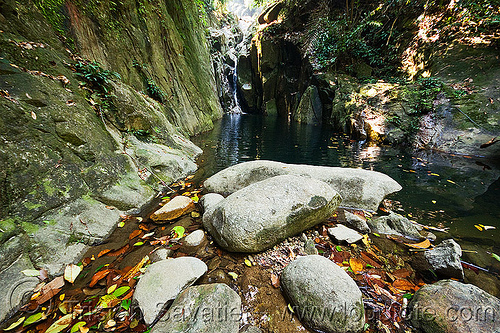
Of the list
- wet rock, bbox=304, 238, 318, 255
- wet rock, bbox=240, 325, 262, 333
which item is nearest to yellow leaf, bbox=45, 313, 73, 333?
wet rock, bbox=240, 325, 262, 333

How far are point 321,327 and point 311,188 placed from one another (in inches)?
55.3

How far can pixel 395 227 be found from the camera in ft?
7.93

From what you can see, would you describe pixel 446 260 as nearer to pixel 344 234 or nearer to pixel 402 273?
pixel 402 273

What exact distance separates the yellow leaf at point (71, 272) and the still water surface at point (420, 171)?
8.89 feet

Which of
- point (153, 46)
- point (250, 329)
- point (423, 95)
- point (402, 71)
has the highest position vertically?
point (153, 46)

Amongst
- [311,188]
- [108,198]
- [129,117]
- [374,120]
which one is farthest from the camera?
[374,120]

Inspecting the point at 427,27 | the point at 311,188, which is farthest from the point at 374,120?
the point at 311,188

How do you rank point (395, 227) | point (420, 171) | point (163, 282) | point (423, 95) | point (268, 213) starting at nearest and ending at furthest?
point (163, 282)
point (268, 213)
point (395, 227)
point (420, 171)
point (423, 95)

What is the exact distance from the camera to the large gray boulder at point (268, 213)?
1903 mm

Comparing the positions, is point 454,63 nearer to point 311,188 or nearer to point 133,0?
point 311,188

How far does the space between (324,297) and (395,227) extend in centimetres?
179

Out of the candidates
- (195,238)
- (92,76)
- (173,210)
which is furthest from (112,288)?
(92,76)

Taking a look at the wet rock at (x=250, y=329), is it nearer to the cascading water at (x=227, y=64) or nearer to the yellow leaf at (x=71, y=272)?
the yellow leaf at (x=71, y=272)

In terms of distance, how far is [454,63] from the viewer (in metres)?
7.24
